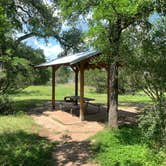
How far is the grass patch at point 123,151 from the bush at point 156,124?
32cm

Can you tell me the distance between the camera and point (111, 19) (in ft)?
27.8

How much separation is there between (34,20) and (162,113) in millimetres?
12435

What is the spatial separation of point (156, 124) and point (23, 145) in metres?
3.90

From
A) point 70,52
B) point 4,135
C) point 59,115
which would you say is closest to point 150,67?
point 4,135

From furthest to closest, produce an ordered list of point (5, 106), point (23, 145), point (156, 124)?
1. point (5, 106)
2. point (23, 145)
3. point (156, 124)

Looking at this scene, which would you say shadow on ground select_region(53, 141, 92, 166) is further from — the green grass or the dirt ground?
the green grass

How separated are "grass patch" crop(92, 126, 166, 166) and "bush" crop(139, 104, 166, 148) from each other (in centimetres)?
32

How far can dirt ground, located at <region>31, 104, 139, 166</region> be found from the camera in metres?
7.83

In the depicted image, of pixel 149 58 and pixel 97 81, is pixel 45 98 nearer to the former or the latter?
pixel 97 81

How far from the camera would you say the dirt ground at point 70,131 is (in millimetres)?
7834

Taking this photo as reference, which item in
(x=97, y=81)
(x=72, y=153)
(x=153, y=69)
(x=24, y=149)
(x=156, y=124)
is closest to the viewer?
(x=156, y=124)

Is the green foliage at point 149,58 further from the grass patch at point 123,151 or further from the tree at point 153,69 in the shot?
the grass patch at point 123,151

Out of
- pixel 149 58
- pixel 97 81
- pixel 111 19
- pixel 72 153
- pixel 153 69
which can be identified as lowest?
pixel 72 153

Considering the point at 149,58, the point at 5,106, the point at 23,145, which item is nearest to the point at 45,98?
the point at 5,106
